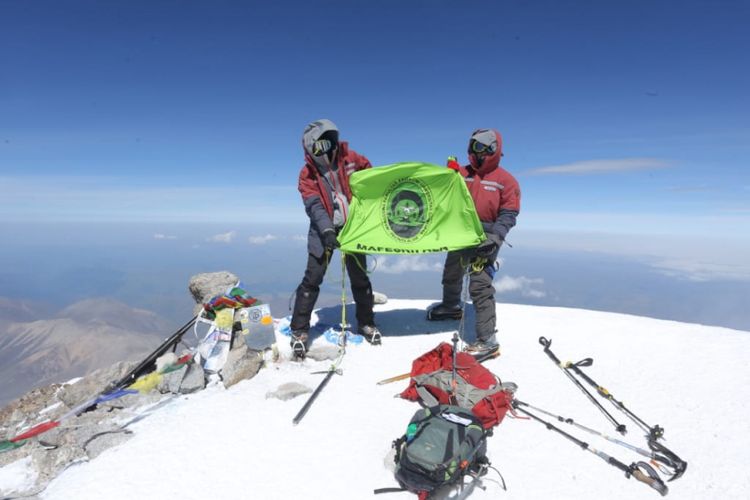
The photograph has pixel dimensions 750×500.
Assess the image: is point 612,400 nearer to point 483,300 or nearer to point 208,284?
point 483,300

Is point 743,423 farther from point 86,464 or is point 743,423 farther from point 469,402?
point 86,464

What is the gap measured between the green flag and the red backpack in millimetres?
2307

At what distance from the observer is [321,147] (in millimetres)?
6922

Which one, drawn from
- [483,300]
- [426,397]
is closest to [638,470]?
[426,397]

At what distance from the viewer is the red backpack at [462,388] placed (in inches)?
202

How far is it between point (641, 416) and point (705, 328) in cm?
565

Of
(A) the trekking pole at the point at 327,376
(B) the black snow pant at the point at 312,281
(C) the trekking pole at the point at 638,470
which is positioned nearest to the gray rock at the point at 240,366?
(B) the black snow pant at the point at 312,281

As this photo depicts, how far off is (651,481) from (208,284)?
9.78 metres

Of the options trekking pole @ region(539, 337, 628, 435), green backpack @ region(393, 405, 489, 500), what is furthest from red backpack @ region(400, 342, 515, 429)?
trekking pole @ region(539, 337, 628, 435)

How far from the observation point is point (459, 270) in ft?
29.8

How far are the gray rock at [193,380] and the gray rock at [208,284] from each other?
296 cm

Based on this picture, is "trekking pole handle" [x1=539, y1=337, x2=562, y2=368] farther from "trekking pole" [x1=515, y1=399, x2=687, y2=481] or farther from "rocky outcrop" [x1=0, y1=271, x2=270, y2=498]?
"rocky outcrop" [x1=0, y1=271, x2=270, y2=498]

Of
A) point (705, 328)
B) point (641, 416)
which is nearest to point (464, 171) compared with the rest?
point (641, 416)

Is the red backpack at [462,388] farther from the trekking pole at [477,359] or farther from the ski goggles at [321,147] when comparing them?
the ski goggles at [321,147]
